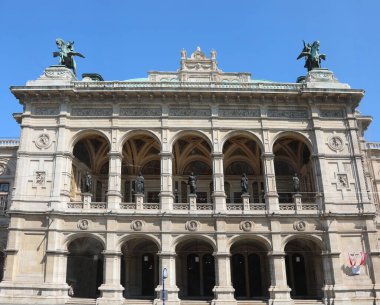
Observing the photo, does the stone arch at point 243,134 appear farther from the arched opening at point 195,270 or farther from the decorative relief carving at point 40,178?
A: the decorative relief carving at point 40,178

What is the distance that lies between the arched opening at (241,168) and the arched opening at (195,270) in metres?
4.51

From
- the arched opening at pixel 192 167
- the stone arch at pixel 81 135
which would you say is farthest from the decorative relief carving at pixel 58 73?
the arched opening at pixel 192 167

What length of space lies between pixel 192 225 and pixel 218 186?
3.10m

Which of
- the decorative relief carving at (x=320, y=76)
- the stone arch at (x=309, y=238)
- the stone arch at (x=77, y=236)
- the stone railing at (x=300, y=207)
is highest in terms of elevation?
the decorative relief carving at (x=320, y=76)

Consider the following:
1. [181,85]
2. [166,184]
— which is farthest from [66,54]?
[166,184]

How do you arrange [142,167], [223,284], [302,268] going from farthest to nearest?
[142,167] < [302,268] < [223,284]

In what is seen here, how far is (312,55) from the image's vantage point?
30.1 metres

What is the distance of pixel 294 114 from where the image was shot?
27453 millimetres

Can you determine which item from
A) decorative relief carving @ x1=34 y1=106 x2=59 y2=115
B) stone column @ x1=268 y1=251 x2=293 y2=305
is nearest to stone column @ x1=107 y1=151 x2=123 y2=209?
decorative relief carving @ x1=34 y1=106 x2=59 y2=115

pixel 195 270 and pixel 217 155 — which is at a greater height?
pixel 217 155

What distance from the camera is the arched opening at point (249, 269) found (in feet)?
91.4

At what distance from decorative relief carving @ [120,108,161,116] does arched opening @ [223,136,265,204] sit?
646cm

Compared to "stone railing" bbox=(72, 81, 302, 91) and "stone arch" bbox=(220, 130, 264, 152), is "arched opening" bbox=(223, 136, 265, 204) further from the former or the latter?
"stone railing" bbox=(72, 81, 302, 91)

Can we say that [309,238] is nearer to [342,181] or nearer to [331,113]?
[342,181]
